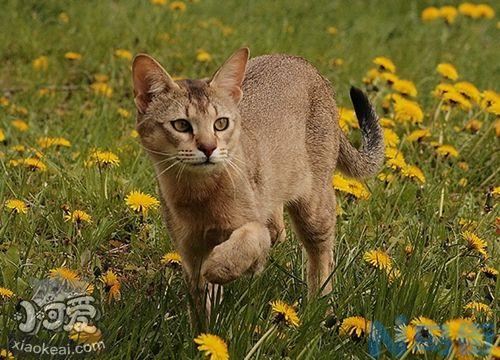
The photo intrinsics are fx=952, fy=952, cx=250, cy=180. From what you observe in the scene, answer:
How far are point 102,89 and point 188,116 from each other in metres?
2.82

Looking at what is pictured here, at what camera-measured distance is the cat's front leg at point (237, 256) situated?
3.07 m

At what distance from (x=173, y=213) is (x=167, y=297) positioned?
1.04 ft

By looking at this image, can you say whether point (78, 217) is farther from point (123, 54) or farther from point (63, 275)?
point (123, 54)

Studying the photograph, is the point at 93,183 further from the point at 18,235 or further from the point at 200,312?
the point at 200,312

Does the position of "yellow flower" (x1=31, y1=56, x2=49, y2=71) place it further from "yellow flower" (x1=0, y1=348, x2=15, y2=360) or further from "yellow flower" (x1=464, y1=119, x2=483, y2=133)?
"yellow flower" (x1=0, y1=348, x2=15, y2=360)

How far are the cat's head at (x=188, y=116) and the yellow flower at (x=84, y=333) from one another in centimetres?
63

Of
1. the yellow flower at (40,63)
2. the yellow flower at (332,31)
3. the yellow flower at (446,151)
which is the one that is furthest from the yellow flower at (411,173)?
the yellow flower at (332,31)

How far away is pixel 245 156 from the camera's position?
3.61 metres

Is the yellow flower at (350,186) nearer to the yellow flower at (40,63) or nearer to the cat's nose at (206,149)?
the cat's nose at (206,149)

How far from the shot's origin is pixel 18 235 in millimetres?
4055

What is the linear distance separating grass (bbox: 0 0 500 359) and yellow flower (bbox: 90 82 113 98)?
0.05m

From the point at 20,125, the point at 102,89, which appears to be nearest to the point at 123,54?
the point at 102,89

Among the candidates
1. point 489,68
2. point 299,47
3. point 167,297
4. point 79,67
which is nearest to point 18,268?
point 167,297

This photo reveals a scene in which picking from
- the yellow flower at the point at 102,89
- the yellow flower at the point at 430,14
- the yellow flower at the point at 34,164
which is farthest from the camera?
the yellow flower at the point at 430,14
